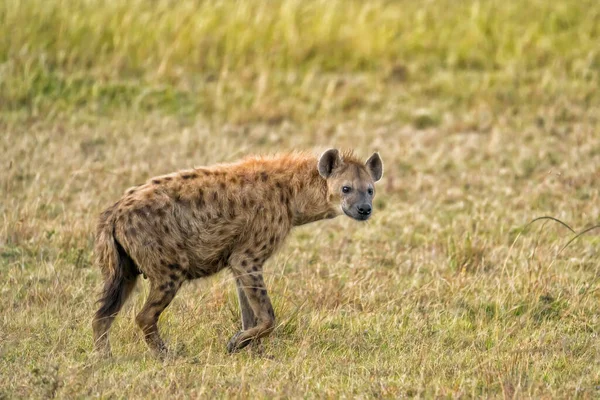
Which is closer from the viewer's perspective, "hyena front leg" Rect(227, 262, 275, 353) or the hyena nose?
"hyena front leg" Rect(227, 262, 275, 353)

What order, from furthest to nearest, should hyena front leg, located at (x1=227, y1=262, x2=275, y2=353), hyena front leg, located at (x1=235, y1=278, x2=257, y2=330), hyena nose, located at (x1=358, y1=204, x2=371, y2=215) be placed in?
hyena nose, located at (x1=358, y1=204, x2=371, y2=215) → hyena front leg, located at (x1=235, y1=278, x2=257, y2=330) → hyena front leg, located at (x1=227, y1=262, x2=275, y2=353)

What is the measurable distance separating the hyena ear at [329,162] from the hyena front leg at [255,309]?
68 centimetres

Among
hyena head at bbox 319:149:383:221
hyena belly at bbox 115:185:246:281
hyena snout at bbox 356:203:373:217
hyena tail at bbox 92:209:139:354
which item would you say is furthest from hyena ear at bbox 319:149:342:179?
hyena tail at bbox 92:209:139:354

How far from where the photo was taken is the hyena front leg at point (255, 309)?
4906 millimetres

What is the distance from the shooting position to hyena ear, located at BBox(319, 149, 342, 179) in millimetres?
5383

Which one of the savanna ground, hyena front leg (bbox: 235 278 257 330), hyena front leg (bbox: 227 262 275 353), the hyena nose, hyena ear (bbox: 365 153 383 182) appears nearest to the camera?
the savanna ground

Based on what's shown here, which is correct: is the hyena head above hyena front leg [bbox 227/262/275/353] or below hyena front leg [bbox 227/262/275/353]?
above

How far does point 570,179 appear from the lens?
798 centimetres

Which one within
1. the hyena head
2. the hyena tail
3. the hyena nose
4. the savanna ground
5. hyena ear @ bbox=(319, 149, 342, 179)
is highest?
hyena ear @ bbox=(319, 149, 342, 179)

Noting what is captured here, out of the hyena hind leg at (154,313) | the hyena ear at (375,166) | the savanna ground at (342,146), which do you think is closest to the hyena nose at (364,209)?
the hyena ear at (375,166)

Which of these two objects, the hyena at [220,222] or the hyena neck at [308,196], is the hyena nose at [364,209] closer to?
the hyena at [220,222]

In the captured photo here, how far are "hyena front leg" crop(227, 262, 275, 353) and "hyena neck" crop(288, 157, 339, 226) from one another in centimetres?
50

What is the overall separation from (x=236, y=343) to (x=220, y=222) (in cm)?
55

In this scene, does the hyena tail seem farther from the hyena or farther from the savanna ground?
the savanna ground
